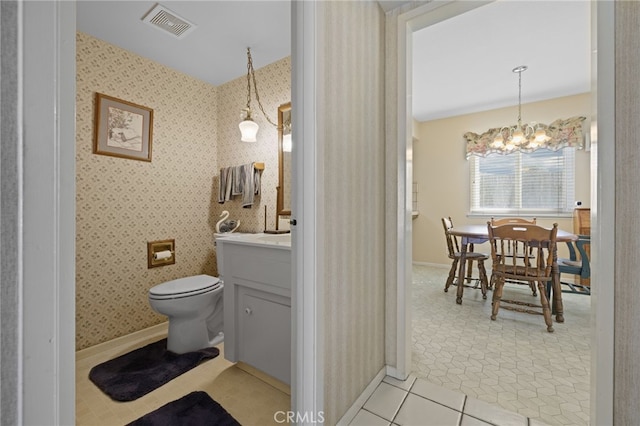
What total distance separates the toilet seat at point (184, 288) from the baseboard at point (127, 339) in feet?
1.96

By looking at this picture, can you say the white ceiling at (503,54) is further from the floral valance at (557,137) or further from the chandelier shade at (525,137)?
the floral valance at (557,137)

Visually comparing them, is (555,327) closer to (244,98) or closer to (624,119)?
(624,119)

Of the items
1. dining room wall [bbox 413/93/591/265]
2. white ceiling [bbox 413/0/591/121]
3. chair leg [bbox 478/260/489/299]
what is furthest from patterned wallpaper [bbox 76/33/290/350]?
dining room wall [bbox 413/93/591/265]

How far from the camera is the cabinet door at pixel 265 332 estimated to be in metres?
1.46

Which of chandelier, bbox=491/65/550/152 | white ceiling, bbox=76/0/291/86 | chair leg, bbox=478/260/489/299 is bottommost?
chair leg, bbox=478/260/489/299

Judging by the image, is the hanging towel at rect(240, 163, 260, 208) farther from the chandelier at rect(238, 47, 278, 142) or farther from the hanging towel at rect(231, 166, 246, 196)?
the chandelier at rect(238, 47, 278, 142)

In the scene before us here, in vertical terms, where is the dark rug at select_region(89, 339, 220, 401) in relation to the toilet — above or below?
below

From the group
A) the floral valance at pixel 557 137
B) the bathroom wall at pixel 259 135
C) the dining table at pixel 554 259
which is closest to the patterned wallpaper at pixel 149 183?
the bathroom wall at pixel 259 135

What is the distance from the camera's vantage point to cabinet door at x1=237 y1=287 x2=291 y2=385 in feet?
4.80

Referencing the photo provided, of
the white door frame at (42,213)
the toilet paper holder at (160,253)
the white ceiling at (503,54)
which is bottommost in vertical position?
the toilet paper holder at (160,253)

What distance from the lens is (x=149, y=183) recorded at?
2.35 metres

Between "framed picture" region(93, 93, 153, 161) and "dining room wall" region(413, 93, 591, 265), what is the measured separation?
3957 mm

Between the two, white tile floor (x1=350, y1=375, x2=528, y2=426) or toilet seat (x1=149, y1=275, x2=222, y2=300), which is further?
toilet seat (x1=149, y1=275, x2=222, y2=300)

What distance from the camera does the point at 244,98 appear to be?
2.63 metres
